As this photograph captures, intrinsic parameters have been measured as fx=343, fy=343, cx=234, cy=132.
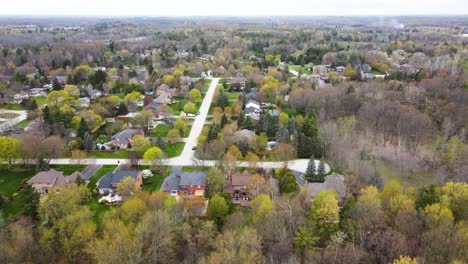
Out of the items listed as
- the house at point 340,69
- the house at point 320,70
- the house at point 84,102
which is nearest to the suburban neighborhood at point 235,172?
the house at point 84,102

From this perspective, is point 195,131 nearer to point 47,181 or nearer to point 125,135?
point 125,135

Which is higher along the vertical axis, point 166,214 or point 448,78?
point 448,78

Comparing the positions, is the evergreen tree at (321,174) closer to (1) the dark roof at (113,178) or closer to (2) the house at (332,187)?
(2) the house at (332,187)

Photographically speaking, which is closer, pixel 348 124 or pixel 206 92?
pixel 348 124

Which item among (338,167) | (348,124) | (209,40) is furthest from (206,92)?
(209,40)

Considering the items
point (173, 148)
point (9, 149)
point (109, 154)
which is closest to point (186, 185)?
point (173, 148)

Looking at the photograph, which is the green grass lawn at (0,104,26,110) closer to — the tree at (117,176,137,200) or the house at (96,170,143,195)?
the house at (96,170,143,195)

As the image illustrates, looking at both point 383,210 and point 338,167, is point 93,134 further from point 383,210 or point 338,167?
point 383,210
